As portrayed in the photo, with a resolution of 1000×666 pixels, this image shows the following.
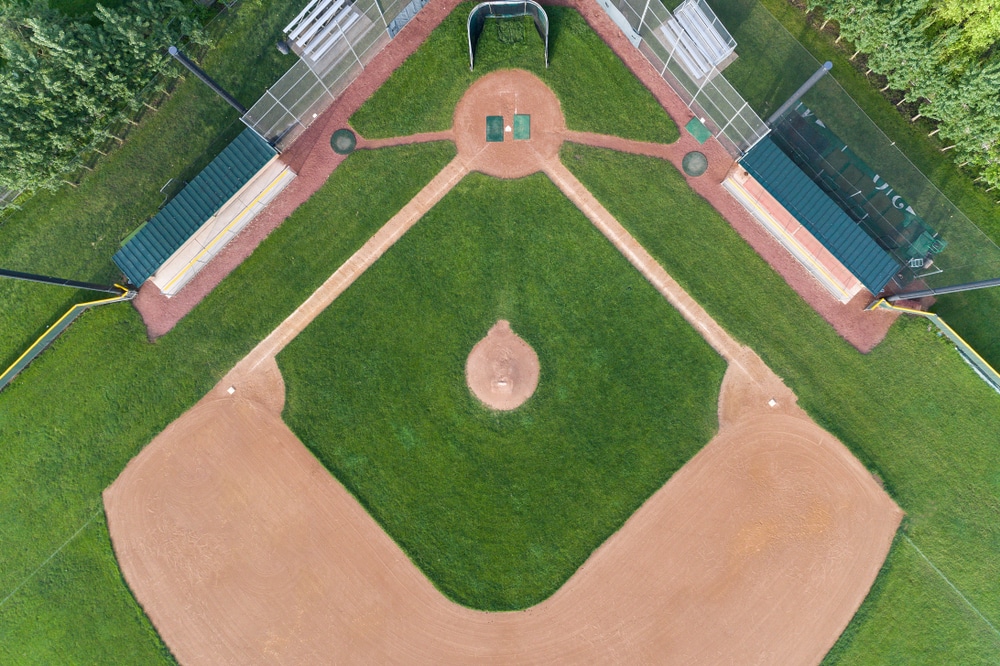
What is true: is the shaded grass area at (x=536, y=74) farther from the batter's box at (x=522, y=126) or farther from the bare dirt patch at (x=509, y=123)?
the batter's box at (x=522, y=126)

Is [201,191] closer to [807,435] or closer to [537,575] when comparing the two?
[537,575]

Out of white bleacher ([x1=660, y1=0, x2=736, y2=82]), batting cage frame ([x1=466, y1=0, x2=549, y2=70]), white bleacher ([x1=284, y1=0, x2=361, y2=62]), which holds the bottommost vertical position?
white bleacher ([x1=660, y1=0, x2=736, y2=82])

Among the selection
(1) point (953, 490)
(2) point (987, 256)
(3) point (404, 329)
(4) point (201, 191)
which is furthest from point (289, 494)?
(2) point (987, 256)

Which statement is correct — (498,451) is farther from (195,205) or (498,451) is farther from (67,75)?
(67,75)

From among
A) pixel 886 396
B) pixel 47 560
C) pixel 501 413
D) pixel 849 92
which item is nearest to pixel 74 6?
pixel 47 560

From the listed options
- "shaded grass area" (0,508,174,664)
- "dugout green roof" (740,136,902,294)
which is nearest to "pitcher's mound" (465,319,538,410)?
"dugout green roof" (740,136,902,294)

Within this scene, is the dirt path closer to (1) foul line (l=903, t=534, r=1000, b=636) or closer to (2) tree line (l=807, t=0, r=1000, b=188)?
(1) foul line (l=903, t=534, r=1000, b=636)
